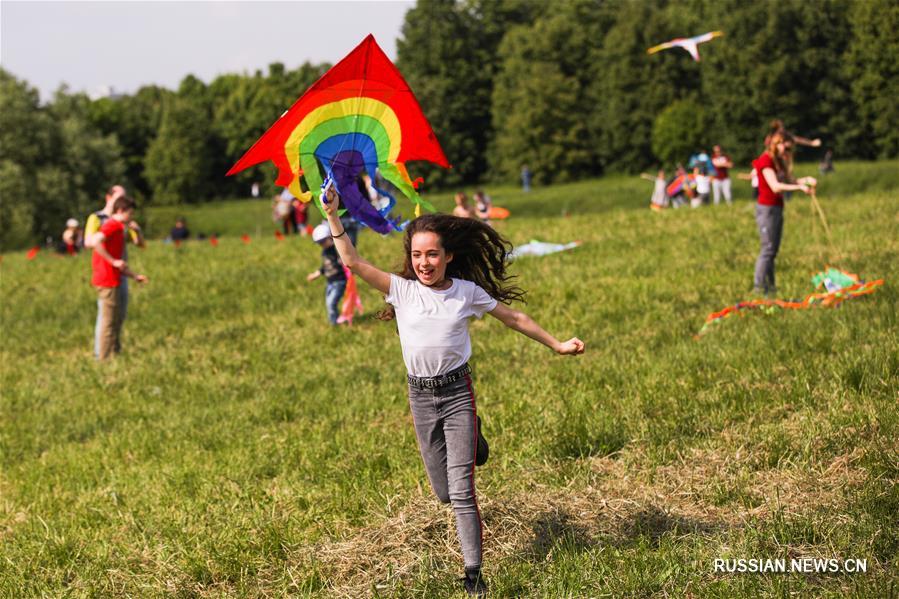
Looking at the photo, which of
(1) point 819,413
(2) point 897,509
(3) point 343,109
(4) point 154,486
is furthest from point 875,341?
(4) point 154,486

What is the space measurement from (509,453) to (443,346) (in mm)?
2368

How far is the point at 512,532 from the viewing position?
20.3 feet

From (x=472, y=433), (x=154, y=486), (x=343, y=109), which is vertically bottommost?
(x=154, y=486)

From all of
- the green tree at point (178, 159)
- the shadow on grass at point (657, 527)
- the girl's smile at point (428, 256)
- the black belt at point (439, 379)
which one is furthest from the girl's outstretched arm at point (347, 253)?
the green tree at point (178, 159)

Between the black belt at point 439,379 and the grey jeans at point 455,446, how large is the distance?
22 millimetres

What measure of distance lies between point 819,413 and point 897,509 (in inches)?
69.4

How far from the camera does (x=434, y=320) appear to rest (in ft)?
18.5

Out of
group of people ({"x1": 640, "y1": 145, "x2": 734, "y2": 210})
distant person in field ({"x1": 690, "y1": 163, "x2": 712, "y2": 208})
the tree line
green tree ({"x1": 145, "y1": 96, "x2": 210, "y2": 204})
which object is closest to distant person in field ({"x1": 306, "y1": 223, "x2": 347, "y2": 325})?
distant person in field ({"x1": 690, "y1": 163, "x2": 712, "y2": 208})

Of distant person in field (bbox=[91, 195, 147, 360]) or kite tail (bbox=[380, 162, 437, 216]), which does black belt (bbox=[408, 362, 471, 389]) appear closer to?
kite tail (bbox=[380, 162, 437, 216])

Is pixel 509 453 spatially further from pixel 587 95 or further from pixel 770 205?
pixel 587 95

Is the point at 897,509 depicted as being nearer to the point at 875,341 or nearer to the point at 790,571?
the point at 790,571

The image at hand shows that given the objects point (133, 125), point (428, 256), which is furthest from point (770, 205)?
point (133, 125)

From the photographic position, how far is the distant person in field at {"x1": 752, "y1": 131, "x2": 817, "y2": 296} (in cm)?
1220

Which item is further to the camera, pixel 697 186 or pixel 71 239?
pixel 71 239
